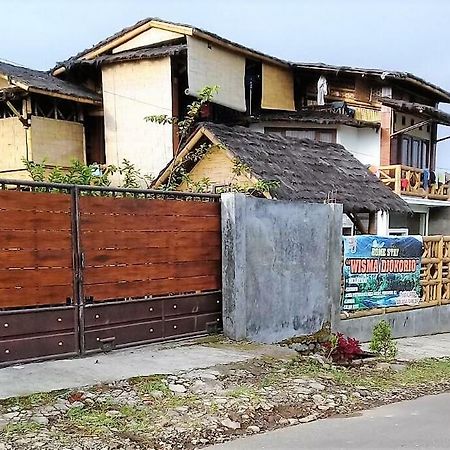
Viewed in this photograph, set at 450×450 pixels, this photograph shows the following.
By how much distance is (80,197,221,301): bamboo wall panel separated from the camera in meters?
6.88

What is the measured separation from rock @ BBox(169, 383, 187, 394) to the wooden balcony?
1379cm

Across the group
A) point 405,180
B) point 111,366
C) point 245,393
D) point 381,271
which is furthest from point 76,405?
point 405,180

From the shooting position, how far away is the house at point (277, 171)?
12367mm

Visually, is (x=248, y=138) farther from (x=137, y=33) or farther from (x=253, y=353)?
(x=253, y=353)

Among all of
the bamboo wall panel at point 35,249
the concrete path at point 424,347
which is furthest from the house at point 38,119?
the concrete path at point 424,347

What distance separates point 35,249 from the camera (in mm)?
6348

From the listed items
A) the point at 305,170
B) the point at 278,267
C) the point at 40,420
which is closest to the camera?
the point at 40,420

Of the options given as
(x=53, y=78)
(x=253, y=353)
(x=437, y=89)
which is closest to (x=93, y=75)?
(x=53, y=78)

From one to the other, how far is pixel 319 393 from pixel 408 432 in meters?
1.19

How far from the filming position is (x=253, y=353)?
743 centimetres

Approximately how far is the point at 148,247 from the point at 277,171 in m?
5.92

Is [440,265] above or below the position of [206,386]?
above

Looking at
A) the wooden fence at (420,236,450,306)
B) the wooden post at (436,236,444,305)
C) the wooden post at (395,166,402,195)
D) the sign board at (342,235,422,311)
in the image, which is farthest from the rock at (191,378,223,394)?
the wooden post at (395,166,402,195)

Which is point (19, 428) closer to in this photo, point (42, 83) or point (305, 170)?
point (305, 170)
